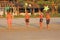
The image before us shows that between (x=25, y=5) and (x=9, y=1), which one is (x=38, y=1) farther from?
(x=9, y=1)

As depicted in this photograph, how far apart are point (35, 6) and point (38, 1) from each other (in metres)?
1.23

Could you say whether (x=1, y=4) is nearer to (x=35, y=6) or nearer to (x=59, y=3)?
(x=35, y=6)

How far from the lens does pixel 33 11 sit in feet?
144

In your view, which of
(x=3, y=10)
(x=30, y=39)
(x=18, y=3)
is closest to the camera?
(x=30, y=39)

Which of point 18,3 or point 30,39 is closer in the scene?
point 30,39

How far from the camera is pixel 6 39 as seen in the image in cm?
1343

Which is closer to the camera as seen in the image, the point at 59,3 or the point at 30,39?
the point at 30,39

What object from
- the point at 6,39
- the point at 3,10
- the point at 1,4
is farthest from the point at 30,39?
the point at 1,4

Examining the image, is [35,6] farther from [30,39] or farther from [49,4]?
[30,39]

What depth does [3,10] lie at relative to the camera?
1705 inches

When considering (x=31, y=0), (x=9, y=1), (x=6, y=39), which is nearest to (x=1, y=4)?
(x=9, y=1)

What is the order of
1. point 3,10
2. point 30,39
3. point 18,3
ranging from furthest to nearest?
point 18,3 < point 3,10 < point 30,39

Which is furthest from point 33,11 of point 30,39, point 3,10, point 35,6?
point 30,39

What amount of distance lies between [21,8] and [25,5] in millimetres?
1720
